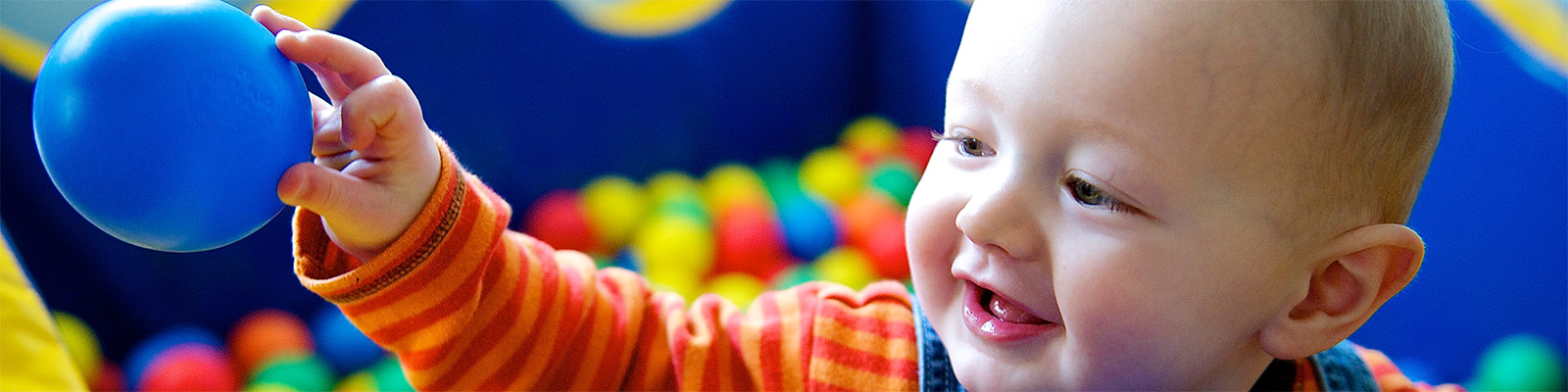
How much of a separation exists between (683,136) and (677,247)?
0.25m

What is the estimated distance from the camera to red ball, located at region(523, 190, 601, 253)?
4.90 ft

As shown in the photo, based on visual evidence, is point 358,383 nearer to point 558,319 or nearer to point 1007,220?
point 558,319

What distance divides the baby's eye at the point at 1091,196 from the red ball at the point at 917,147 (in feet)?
3.79

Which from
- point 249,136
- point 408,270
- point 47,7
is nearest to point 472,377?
point 408,270

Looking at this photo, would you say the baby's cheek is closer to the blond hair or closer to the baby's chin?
the baby's chin

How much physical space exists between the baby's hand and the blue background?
26.2 inches

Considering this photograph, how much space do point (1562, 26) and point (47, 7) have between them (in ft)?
4.79

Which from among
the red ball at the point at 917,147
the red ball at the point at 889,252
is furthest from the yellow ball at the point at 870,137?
the red ball at the point at 889,252

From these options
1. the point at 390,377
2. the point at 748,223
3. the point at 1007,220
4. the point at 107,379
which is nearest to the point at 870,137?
the point at 748,223

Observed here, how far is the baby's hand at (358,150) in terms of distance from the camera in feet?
1.81

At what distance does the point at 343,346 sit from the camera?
1.28 meters

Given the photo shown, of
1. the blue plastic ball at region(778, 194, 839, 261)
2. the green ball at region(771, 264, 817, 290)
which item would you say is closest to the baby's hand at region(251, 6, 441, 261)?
the green ball at region(771, 264, 817, 290)

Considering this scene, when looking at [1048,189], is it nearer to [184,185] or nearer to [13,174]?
[184,185]

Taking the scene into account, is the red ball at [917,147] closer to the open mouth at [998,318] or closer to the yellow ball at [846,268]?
the yellow ball at [846,268]
